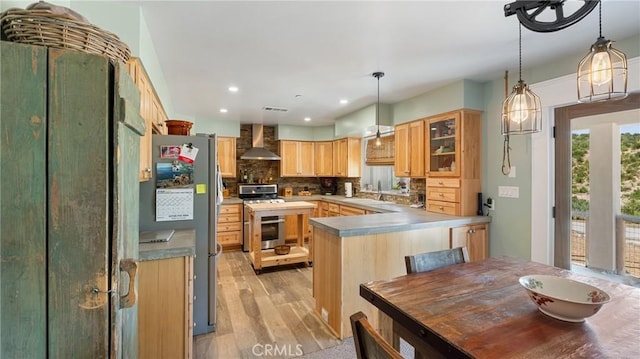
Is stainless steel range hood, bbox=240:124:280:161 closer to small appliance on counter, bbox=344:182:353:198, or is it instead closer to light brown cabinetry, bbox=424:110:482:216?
small appliance on counter, bbox=344:182:353:198

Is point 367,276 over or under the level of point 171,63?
under

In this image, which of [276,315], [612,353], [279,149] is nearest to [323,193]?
[279,149]

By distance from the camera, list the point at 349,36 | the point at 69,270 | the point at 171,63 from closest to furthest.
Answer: the point at 69,270 < the point at 349,36 < the point at 171,63

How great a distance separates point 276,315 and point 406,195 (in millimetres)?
2689

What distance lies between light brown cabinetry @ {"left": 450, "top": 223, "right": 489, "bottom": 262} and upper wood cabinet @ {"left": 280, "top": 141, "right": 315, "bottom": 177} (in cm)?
363

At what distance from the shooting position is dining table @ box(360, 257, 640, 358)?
96cm

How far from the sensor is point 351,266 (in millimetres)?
2391

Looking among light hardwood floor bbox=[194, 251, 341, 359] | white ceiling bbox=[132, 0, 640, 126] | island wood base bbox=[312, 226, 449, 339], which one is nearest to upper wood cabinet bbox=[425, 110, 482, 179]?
white ceiling bbox=[132, 0, 640, 126]

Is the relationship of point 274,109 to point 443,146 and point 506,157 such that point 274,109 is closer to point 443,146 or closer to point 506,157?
point 443,146

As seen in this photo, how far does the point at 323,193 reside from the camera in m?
6.59

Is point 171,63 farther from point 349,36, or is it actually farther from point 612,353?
point 612,353

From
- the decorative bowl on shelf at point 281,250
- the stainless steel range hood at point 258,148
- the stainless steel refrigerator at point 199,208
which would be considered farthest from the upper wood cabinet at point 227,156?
the stainless steel refrigerator at point 199,208

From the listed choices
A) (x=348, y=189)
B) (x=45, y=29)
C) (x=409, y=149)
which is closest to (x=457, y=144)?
(x=409, y=149)

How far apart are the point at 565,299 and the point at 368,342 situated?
975 mm
